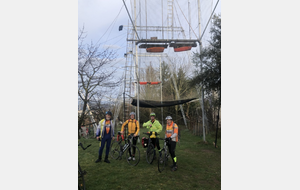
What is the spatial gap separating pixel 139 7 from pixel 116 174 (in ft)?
21.8

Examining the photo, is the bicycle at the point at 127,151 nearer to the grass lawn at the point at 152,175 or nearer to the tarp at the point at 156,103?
the grass lawn at the point at 152,175

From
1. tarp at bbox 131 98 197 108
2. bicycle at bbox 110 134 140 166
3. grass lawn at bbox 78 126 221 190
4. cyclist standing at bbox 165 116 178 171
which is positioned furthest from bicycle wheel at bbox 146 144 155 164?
tarp at bbox 131 98 197 108

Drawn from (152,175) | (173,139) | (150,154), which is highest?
(173,139)

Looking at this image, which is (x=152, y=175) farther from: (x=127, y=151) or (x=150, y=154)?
(x=127, y=151)

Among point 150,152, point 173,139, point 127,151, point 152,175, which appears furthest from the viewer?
point 127,151

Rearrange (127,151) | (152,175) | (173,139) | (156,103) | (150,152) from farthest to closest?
(156,103) → (127,151) → (150,152) → (173,139) → (152,175)

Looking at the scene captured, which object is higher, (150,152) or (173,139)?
(173,139)

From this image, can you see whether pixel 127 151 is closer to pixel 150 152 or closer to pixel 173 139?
pixel 150 152

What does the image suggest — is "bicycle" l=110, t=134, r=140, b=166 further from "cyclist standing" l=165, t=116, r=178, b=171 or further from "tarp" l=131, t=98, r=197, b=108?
"tarp" l=131, t=98, r=197, b=108

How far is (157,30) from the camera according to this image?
858cm

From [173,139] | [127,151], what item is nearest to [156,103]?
[127,151]

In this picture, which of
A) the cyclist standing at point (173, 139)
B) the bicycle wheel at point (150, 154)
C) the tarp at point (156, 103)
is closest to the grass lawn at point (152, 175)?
the bicycle wheel at point (150, 154)

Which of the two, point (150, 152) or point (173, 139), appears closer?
point (173, 139)
